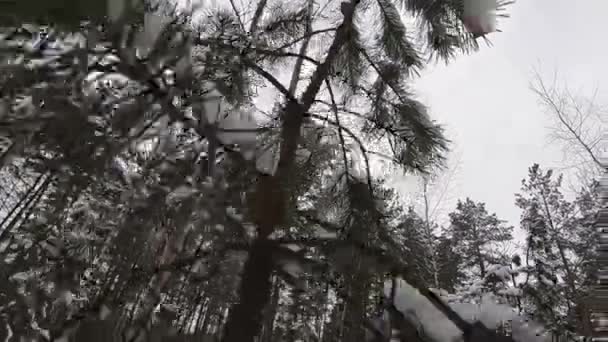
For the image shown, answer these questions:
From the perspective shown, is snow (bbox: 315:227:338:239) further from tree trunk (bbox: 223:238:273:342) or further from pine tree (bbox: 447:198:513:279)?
pine tree (bbox: 447:198:513:279)

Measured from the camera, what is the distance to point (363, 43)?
2.35 feet

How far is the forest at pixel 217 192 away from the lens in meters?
0.28

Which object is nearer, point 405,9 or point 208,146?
point 208,146

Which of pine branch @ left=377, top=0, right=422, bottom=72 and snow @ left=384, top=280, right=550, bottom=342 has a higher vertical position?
pine branch @ left=377, top=0, right=422, bottom=72

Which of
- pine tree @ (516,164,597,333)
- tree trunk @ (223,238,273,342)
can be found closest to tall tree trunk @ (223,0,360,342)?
tree trunk @ (223,238,273,342)

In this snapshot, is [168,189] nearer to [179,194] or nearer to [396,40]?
[179,194]

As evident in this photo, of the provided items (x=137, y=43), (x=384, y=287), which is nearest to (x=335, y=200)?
(x=384, y=287)

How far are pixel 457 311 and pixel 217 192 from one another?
0.40 meters

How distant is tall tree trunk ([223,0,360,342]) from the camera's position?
32cm

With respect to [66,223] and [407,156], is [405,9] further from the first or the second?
[66,223]

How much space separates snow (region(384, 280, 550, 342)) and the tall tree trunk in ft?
0.60

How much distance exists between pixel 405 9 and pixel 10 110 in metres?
0.70

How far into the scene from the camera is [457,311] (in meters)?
0.51

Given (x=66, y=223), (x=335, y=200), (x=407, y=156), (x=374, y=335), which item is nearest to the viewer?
(x=66, y=223)
